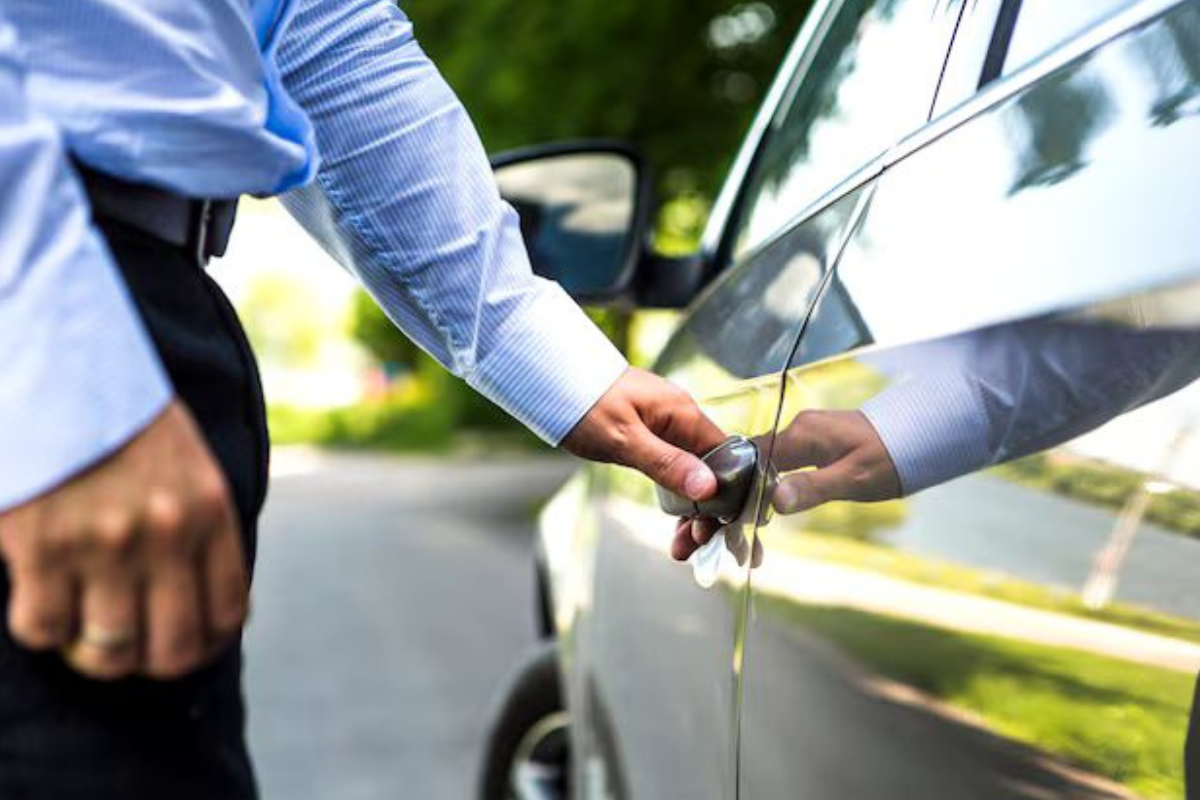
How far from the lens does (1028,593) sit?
3.86 feet

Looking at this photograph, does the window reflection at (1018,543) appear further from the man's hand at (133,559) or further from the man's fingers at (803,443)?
the man's hand at (133,559)

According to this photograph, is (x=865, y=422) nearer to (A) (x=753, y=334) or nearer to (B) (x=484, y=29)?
(A) (x=753, y=334)

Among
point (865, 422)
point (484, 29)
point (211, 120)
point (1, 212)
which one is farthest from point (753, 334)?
point (484, 29)

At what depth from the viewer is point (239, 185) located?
1192 millimetres

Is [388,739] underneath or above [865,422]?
underneath

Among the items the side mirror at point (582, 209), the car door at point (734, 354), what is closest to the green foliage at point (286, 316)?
the side mirror at point (582, 209)

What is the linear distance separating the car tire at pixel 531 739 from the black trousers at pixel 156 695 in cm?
212

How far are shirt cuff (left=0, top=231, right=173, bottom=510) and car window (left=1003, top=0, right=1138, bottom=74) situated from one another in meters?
0.77

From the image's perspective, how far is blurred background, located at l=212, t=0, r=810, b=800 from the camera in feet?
18.5

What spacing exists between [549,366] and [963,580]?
0.50 metres

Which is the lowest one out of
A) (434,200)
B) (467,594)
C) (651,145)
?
(467,594)

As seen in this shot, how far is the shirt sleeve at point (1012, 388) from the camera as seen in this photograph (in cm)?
107

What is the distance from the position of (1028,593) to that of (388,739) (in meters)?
4.69

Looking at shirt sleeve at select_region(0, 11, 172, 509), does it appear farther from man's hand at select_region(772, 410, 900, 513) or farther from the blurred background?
man's hand at select_region(772, 410, 900, 513)
